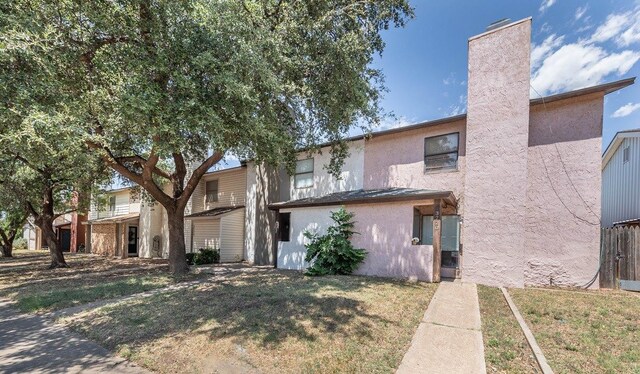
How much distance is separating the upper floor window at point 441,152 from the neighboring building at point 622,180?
21.4 ft

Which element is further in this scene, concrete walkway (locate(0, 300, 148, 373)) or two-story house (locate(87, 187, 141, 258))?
two-story house (locate(87, 187, 141, 258))

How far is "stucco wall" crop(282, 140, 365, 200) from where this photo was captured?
13.2m

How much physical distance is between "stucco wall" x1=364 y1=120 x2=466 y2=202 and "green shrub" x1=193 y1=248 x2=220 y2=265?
29.8 ft

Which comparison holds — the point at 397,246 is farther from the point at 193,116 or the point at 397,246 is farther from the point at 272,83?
the point at 193,116

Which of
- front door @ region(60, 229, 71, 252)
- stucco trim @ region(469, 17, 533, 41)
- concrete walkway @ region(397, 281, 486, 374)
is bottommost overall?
front door @ region(60, 229, 71, 252)

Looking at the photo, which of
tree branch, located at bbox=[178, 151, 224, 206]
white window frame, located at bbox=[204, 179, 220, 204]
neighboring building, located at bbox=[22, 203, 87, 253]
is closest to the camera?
tree branch, located at bbox=[178, 151, 224, 206]

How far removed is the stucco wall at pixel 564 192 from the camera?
28.7ft

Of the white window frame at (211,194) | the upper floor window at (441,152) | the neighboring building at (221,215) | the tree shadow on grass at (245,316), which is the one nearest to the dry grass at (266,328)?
the tree shadow on grass at (245,316)

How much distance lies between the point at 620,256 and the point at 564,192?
2.21m

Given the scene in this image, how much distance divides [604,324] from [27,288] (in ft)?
49.7

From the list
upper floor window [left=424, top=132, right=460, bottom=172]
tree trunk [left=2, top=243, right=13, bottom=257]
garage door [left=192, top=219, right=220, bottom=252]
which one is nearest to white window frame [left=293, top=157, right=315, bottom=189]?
garage door [left=192, top=219, right=220, bottom=252]

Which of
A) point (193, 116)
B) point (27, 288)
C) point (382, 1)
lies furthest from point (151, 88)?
point (27, 288)

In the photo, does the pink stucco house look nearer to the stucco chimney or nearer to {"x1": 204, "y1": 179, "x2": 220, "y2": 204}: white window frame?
the stucco chimney

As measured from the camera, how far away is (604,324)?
5730 mm
